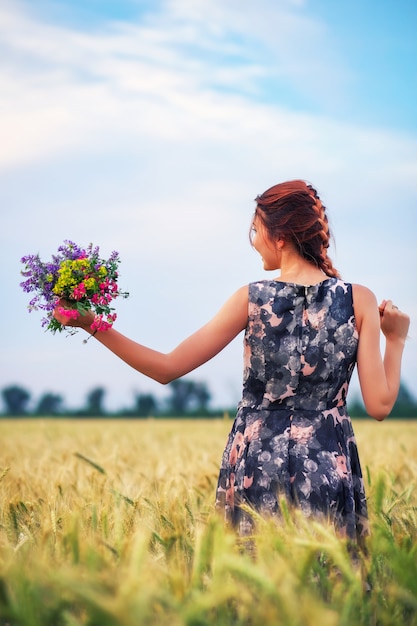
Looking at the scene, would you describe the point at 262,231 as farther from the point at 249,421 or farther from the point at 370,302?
the point at 249,421

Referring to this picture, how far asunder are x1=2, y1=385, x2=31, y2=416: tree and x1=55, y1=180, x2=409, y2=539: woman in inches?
1655

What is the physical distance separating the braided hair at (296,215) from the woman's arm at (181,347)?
0.24 m

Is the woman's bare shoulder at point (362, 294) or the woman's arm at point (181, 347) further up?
the woman's bare shoulder at point (362, 294)

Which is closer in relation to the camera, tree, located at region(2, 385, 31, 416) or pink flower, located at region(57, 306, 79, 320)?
pink flower, located at region(57, 306, 79, 320)

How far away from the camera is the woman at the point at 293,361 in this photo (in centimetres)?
255

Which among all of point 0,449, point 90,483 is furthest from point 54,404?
point 90,483

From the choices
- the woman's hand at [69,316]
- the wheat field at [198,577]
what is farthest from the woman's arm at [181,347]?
the wheat field at [198,577]

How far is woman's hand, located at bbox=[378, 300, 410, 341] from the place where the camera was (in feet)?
9.04

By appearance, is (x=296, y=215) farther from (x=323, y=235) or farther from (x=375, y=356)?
(x=375, y=356)

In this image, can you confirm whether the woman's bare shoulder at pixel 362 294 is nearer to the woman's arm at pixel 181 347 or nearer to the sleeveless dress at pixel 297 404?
the sleeveless dress at pixel 297 404

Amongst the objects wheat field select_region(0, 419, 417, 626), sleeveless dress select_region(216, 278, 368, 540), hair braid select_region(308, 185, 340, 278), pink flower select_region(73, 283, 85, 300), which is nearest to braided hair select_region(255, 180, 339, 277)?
hair braid select_region(308, 185, 340, 278)

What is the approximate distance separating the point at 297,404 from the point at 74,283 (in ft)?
2.74

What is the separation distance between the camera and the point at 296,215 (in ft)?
8.45

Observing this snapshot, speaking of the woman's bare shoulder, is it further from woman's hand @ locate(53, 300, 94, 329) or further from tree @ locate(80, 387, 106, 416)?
tree @ locate(80, 387, 106, 416)
